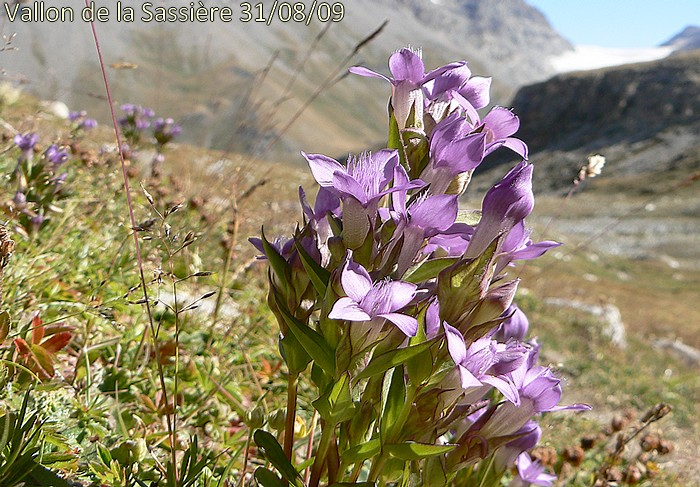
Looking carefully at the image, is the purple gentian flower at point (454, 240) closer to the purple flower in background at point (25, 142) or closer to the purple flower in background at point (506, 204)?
the purple flower in background at point (506, 204)

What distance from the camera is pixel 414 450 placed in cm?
117

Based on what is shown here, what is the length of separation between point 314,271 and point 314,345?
0.48 ft


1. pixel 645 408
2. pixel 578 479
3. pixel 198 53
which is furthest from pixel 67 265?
pixel 198 53

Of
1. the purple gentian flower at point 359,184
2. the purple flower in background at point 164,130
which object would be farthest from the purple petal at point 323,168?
the purple flower in background at point 164,130

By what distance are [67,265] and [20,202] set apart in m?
0.34

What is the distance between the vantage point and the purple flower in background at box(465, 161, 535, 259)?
119 cm

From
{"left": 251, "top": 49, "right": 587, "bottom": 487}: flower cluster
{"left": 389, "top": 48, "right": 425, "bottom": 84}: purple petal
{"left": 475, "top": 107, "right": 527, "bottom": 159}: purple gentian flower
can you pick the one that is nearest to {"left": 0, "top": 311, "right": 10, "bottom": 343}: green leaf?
{"left": 251, "top": 49, "right": 587, "bottom": 487}: flower cluster

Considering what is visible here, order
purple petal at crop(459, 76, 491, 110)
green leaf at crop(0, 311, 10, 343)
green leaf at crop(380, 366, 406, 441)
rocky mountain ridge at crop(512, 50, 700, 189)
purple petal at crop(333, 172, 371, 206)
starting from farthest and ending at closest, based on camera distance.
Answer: rocky mountain ridge at crop(512, 50, 700, 189) < green leaf at crop(0, 311, 10, 343) < purple petal at crop(459, 76, 491, 110) < green leaf at crop(380, 366, 406, 441) < purple petal at crop(333, 172, 371, 206)

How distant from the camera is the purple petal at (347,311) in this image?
1.01 m

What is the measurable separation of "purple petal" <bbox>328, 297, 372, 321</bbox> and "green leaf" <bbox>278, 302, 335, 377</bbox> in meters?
0.18

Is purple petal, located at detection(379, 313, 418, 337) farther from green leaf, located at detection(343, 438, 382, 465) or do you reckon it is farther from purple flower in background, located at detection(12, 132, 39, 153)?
purple flower in background, located at detection(12, 132, 39, 153)

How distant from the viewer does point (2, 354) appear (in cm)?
167

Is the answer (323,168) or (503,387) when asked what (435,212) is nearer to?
(323,168)

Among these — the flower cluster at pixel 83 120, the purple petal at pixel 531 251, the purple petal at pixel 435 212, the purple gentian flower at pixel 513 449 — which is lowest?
the flower cluster at pixel 83 120
